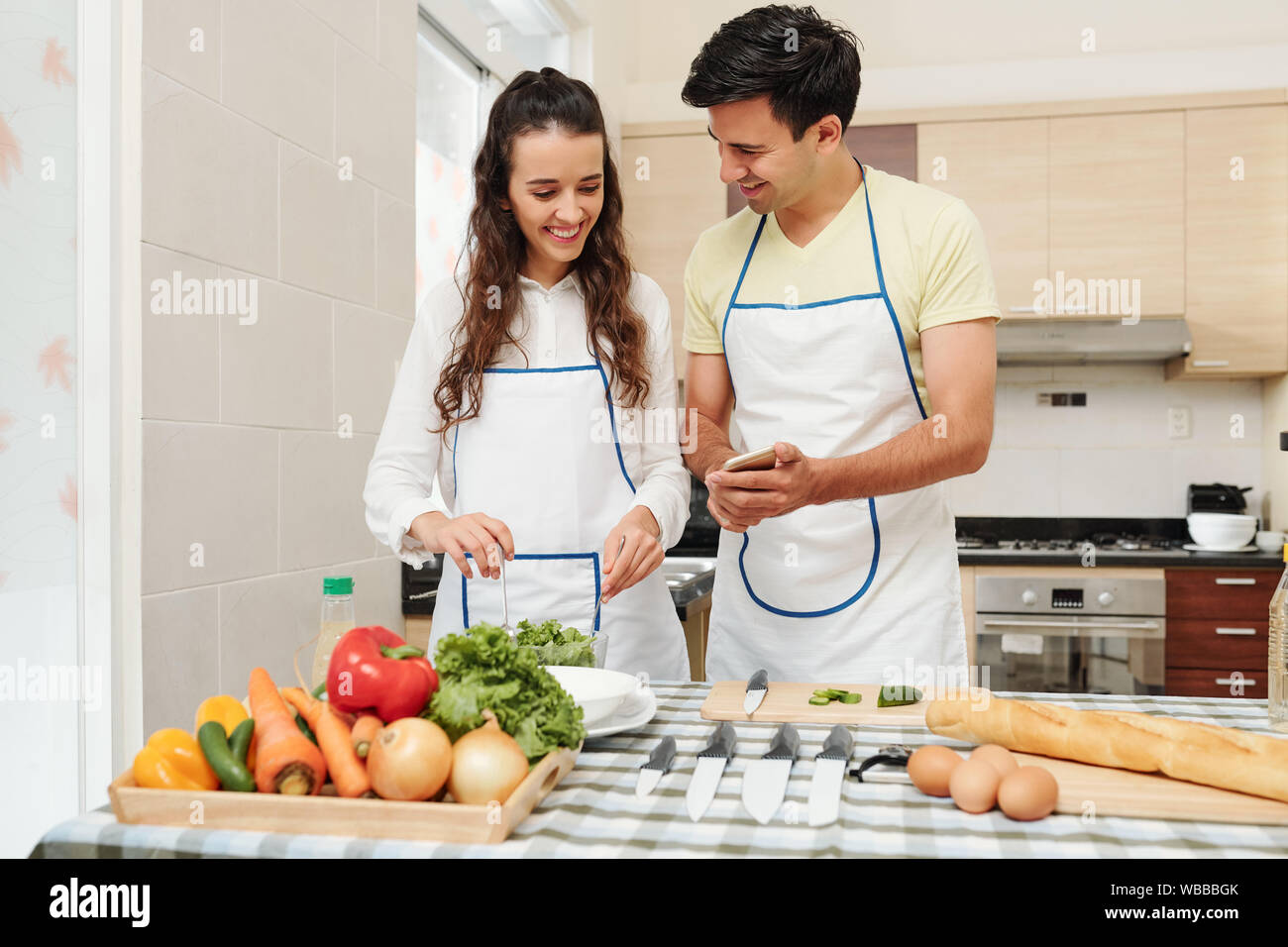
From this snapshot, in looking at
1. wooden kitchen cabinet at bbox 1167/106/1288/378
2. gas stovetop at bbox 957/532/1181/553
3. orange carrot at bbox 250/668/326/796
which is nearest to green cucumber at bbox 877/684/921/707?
orange carrot at bbox 250/668/326/796

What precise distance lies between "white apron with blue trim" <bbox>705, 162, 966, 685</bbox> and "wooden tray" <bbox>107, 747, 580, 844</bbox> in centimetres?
83

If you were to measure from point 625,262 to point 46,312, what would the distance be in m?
0.85

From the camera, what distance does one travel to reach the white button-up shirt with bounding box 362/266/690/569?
156 centimetres

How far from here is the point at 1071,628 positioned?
11.1 feet

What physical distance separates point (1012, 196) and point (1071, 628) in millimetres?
1489

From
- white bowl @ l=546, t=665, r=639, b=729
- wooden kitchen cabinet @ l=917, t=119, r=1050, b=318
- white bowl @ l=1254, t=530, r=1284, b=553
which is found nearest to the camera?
white bowl @ l=546, t=665, r=639, b=729

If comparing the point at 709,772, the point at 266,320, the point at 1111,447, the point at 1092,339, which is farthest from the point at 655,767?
the point at 1111,447

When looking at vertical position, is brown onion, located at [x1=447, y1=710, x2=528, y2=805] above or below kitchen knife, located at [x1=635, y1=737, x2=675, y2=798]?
above

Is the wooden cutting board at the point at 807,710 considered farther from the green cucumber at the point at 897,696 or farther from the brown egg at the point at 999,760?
the brown egg at the point at 999,760

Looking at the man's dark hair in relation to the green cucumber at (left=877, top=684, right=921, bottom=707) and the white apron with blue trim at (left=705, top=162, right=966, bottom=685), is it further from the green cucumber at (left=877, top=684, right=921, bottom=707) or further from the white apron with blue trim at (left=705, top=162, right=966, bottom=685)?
the green cucumber at (left=877, top=684, right=921, bottom=707)

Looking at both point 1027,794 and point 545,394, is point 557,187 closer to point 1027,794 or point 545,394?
point 545,394

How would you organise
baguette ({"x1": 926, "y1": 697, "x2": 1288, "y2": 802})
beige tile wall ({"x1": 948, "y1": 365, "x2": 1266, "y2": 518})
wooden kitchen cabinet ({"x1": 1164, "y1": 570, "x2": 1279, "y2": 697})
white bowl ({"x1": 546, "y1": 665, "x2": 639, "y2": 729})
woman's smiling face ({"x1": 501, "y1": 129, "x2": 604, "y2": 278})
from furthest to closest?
beige tile wall ({"x1": 948, "y1": 365, "x2": 1266, "y2": 518}), wooden kitchen cabinet ({"x1": 1164, "y1": 570, "x2": 1279, "y2": 697}), woman's smiling face ({"x1": 501, "y1": 129, "x2": 604, "y2": 278}), white bowl ({"x1": 546, "y1": 665, "x2": 639, "y2": 729}), baguette ({"x1": 926, "y1": 697, "x2": 1288, "y2": 802})
